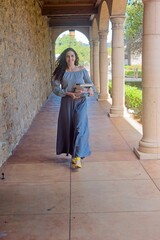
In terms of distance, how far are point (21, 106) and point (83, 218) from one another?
439 centimetres

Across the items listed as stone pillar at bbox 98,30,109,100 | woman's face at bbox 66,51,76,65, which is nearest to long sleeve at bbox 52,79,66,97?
woman's face at bbox 66,51,76,65

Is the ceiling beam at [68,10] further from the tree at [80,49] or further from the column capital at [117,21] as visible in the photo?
the tree at [80,49]

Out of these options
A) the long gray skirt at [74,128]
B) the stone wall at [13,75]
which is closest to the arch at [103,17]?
the stone wall at [13,75]

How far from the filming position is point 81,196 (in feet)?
13.1

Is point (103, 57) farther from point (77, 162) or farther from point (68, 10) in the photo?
point (77, 162)

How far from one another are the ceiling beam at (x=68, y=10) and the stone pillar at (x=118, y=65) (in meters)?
4.31

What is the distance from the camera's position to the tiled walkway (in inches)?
125

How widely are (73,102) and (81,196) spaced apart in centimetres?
158

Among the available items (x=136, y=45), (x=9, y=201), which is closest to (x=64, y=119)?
(x=9, y=201)

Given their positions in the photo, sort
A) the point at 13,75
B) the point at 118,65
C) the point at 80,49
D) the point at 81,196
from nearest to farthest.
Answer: the point at 81,196, the point at 13,75, the point at 118,65, the point at 80,49

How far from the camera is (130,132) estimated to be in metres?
7.61

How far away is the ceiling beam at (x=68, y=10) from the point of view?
13516 mm

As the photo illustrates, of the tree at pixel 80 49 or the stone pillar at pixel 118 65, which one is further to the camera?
the tree at pixel 80 49

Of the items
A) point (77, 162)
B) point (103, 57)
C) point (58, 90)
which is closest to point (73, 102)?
point (58, 90)
